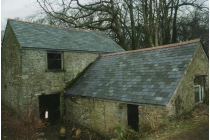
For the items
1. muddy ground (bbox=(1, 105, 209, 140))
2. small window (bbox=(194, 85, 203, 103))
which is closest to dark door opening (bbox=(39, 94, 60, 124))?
muddy ground (bbox=(1, 105, 209, 140))

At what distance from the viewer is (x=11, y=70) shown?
12.4 metres

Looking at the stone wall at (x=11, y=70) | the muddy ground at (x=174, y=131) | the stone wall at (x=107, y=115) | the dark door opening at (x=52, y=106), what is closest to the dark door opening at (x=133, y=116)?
the stone wall at (x=107, y=115)

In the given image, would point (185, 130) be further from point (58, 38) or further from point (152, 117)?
point (58, 38)

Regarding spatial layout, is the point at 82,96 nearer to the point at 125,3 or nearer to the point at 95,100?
the point at 95,100

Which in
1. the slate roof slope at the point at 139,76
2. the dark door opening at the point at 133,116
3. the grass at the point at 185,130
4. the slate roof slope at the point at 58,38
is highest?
the slate roof slope at the point at 58,38

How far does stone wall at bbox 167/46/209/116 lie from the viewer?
7.57 m

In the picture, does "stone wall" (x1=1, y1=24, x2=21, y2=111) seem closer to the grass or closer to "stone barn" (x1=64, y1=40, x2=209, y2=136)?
"stone barn" (x1=64, y1=40, x2=209, y2=136)

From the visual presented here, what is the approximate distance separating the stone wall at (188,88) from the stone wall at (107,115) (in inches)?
28.3

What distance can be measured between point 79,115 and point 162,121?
5.57 m

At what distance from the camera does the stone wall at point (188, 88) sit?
24.8 ft

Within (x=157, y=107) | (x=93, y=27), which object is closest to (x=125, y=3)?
(x=93, y=27)

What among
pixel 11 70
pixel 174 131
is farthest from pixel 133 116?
pixel 11 70

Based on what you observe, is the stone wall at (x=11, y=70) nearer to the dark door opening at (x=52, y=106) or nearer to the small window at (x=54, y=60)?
the dark door opening at (x=52, y=106)

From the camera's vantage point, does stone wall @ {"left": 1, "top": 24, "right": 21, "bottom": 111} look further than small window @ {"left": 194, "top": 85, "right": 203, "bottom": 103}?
Yes
